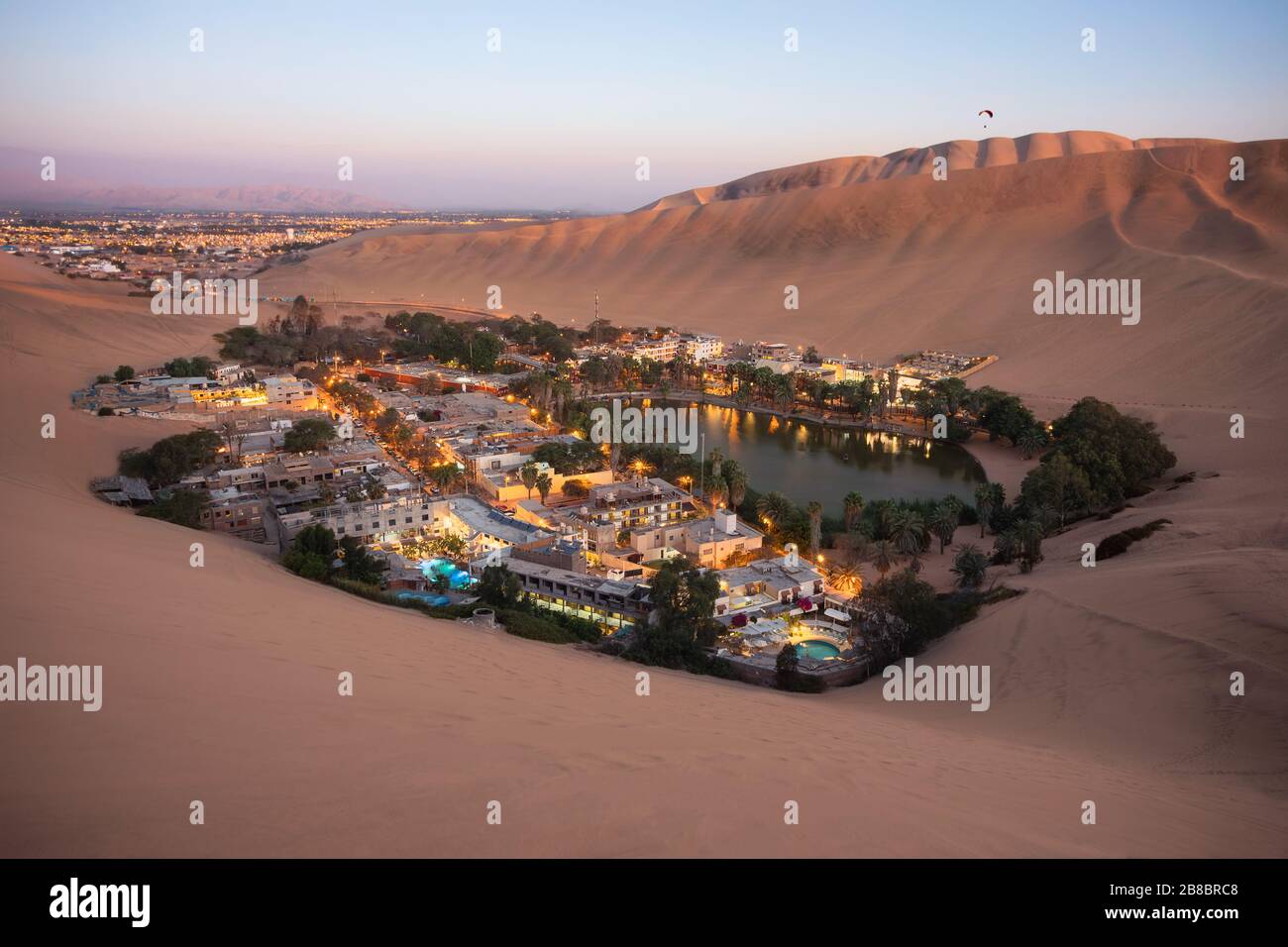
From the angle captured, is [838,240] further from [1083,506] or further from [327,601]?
[327,601]

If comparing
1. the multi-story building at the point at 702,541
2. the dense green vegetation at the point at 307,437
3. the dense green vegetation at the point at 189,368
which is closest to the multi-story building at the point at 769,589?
the multi-story building at the point at 702,541

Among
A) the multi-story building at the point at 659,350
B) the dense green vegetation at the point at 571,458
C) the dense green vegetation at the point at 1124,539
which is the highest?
the multi-story building at the point at 659,350

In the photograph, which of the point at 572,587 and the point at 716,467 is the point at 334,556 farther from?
the point at 716,467

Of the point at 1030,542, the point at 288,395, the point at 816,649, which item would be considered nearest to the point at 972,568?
the point at 1030,542

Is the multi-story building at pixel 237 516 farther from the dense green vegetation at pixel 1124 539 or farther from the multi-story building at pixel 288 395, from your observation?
the dense green vegetation at pixel 1124 539

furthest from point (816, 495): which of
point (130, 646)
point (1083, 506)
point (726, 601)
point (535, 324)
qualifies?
point (535, 324)

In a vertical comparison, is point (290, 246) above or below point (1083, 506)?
above
